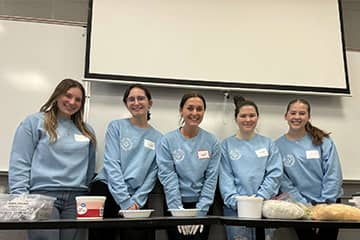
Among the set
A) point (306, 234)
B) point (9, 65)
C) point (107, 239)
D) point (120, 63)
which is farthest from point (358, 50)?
point (9, 65)

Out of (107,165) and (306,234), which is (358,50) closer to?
(306,234)

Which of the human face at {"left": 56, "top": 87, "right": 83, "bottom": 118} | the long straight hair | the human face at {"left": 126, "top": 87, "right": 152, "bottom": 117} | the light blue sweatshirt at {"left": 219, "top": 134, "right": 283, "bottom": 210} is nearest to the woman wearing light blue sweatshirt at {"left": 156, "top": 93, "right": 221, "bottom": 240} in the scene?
the light blue sweatshirt at {"left": 219, "top": 134, "right": 283, "bottom": 210}

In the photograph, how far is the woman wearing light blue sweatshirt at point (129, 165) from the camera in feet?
7.92

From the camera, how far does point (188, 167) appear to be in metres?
2.51

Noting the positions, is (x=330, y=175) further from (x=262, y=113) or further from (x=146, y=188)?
(x=146, y=188)

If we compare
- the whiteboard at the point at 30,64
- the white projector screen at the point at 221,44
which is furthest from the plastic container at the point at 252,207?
the whiteboard at the point at 30,64

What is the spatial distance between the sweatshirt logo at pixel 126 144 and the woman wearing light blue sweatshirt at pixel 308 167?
3.61ft

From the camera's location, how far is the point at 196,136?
2.61 meters

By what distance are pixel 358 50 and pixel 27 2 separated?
9.28 feet

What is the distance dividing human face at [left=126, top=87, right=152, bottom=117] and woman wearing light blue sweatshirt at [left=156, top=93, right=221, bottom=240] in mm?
236

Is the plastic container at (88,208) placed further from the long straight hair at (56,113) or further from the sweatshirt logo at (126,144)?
the sweatshirt logo at (126,144)

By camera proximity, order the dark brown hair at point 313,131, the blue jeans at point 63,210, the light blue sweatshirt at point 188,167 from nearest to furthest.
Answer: the blue jeans at point 63,210 < the light blue sweatshirt at point 188,167 < the dark brown hair at point 313,131

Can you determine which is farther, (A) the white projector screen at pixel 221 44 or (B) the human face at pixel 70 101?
(A) the white projector screen at pixel 221 44

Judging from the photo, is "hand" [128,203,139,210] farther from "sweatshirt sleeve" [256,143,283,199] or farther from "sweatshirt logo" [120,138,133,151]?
"sweatshirt sleeve" [256,143,283,199]
